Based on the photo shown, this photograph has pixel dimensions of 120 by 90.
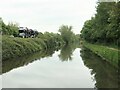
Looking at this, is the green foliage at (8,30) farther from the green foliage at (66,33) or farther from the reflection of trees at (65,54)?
the green foliage at (66,33)

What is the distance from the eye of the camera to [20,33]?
61.7m

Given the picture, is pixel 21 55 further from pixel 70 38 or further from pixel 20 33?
pixel 70 38

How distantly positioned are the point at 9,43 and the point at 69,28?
100508 millimetres

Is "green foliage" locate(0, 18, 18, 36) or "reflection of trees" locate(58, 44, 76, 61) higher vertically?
"green foliage" locate(0, 18, 18, 36)

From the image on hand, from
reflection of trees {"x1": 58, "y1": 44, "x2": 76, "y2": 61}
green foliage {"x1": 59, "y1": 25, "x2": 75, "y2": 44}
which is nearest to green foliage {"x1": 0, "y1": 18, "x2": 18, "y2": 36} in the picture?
reflection of trees {"x1": 58, "y1": 44, "x2": 76, "y2": 61}

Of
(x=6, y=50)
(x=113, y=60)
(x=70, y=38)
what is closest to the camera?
(x=113, y=60)

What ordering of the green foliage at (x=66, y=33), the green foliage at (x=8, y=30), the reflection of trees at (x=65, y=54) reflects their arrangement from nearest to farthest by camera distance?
the reflection of trees at (x=65, y=54) → the green foliage at (x=8, y=30) → the green foliage at (x=66, y=33)

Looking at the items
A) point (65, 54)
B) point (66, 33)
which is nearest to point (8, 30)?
point (65, 54)

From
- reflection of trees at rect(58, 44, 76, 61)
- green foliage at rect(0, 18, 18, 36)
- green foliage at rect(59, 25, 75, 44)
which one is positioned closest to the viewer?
reflection of trees at rect(58, 44, 76, 61)

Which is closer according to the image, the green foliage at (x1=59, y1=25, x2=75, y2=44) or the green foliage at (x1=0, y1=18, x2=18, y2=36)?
the green foliage at (x1=0, y1=18, x2=18, y2=36)

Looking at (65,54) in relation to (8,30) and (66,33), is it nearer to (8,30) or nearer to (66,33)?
(8,30)

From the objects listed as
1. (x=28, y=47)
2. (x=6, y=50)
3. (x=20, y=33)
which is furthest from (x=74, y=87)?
(x=20, y=33)

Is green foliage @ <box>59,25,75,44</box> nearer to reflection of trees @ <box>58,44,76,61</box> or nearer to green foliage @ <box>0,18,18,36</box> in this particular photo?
reflection of trees @ <box>58,44,76,61</box>

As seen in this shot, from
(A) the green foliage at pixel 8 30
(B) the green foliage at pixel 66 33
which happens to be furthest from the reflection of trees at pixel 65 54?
(B) the green foliage at pixel 66 33
